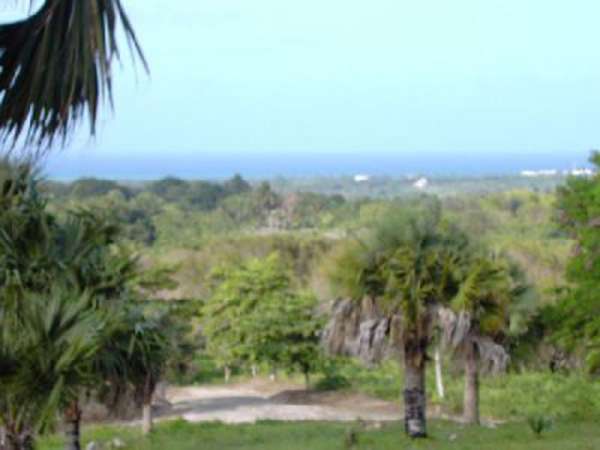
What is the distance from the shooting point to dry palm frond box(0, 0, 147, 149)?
2.81 metres

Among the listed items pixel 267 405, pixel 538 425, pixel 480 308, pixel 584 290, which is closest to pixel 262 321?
pixel 267 405

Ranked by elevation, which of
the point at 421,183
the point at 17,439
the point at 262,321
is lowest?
the point at 262,321

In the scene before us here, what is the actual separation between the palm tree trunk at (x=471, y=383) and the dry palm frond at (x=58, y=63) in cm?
1782

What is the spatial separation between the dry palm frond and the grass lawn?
A: 49.4 feet

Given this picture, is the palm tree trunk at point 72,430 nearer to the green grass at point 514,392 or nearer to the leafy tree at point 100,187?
the green grass at point 514,392

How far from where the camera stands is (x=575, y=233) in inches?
1059

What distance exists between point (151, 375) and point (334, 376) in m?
24.9

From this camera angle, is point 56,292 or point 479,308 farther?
point 479,308

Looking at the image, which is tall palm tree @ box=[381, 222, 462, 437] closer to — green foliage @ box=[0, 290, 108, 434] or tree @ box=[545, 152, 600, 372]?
tree @ box=[545, 152, 600, 372]

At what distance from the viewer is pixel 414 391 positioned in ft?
62.1

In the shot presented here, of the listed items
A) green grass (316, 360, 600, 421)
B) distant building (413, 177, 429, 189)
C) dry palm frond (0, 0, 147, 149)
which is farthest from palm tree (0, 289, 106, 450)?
distant building (413, 177, 429, 189)

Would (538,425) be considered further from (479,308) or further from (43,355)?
(43,355)

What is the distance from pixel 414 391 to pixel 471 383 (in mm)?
3545

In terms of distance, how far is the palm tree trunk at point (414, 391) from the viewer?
18.9 m
